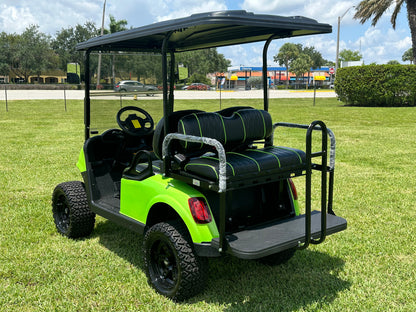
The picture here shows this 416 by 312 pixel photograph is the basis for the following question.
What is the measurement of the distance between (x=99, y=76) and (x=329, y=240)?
272 cm

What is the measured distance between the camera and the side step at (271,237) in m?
A: 2.73

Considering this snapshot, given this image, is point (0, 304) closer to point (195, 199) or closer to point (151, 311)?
point (151, 311)

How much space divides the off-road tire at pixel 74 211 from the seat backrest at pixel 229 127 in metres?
1.47

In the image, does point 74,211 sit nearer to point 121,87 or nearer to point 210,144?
point 121,87

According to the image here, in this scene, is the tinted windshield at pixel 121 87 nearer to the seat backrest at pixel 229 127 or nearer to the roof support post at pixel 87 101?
the roof support post at pixel 87 101

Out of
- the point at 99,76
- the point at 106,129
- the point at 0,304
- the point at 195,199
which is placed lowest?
the point at 0,304

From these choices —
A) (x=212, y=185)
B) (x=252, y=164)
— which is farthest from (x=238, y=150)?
(x=212, y=185)

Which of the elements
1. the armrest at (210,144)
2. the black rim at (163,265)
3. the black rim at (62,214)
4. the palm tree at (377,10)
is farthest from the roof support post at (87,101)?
the palm tree at (377,10)

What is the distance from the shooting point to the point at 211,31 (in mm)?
3426

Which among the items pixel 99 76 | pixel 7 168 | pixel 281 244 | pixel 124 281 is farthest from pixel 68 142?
pixel 281 244

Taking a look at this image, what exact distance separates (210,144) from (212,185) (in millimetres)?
257

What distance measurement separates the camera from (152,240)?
10.4 feet

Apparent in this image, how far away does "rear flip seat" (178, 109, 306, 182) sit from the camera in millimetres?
2889

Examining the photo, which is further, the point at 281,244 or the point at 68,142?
the point at 68,142
